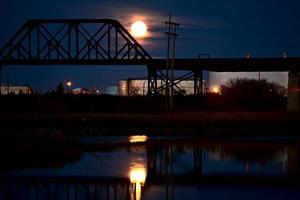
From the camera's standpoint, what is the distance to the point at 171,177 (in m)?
20.4

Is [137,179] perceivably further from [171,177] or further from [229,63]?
[229,63]

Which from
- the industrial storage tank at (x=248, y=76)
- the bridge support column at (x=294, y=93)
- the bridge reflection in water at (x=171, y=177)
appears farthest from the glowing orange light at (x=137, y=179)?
the industrial storage tank at (x=248, y=76)

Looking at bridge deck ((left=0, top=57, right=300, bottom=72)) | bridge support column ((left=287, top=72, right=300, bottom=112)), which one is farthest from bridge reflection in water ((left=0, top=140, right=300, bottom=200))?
bridge deck ((left=0, top=57, right=300, bottom=72))

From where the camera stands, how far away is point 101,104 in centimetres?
7512

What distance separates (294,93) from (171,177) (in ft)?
173

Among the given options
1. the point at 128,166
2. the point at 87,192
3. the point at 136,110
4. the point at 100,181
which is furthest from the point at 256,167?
the point at 136,110

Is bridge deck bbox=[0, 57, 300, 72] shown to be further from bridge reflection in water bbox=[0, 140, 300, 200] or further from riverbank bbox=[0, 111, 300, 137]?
bridge reflection in water bbox=[0, 140, 300, 200]

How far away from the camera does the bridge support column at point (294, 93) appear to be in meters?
71.2

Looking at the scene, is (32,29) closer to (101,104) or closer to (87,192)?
(101,104)

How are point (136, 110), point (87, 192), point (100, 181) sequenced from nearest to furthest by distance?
point (87, 192), point (100, 181), point (136, 110)

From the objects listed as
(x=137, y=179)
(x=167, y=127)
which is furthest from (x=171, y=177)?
(x=167, y=127)

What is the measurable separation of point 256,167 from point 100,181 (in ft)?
20.8

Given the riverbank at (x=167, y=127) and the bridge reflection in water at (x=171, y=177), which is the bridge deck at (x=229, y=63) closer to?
the riverbank at (x=167, y=127)

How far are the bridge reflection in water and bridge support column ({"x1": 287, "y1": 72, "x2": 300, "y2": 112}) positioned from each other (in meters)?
42.2
